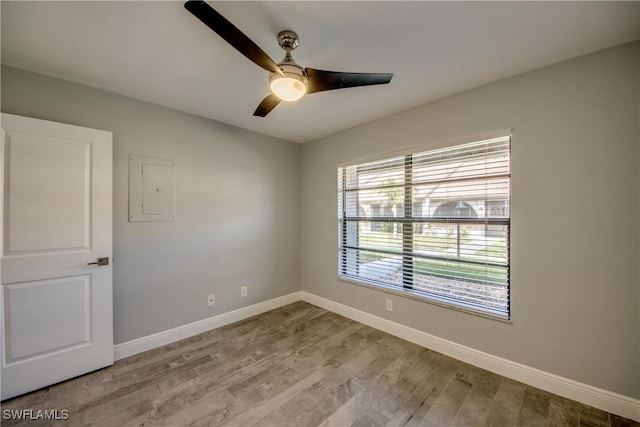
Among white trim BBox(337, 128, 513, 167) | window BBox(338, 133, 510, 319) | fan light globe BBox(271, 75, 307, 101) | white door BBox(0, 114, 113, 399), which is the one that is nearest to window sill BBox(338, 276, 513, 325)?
window BBox(338, 133, 510, 319)

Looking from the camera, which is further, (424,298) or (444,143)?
(424,298)

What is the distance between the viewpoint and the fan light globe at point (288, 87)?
4.96ft

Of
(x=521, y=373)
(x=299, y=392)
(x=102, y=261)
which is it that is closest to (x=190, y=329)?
(x=102, y=261)

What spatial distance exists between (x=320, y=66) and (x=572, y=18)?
1502 mm

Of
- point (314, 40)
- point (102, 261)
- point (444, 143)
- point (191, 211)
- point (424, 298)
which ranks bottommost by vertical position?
point (424, 298)

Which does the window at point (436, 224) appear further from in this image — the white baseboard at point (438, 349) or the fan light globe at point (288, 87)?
the fan light globe at point (288, 87)

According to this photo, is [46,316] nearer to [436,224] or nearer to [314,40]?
[314,40]

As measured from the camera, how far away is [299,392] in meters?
1.90

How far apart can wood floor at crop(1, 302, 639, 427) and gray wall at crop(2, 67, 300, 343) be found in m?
0.50

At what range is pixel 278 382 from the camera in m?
2.01

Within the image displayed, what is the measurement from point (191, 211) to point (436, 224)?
2.56 meters

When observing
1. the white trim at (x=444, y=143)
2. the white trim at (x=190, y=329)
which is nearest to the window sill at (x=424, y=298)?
the white trim at (x=190, y=329)

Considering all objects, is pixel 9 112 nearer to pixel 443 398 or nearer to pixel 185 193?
pixel 185 193

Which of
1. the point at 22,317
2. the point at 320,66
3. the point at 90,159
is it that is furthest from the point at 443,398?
the point at 90,159
